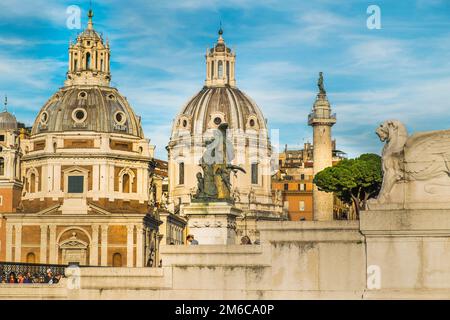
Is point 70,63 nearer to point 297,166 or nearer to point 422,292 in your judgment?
point 297,166

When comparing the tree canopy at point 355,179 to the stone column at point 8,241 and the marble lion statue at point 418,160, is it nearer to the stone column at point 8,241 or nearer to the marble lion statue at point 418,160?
the stone column at point 8,241

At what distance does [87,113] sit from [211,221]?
6788 centimetres

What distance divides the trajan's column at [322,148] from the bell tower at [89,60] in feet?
82.5

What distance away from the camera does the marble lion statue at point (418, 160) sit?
23.5 metres

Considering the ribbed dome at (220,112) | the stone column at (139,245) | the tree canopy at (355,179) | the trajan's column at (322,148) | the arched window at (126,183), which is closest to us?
the stone column at (139,245)

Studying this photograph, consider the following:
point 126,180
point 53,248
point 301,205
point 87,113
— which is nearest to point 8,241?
point 53,248

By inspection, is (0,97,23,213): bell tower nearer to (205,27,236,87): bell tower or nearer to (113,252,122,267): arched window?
(113,252,122,267): arched window

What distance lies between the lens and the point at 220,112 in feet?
460

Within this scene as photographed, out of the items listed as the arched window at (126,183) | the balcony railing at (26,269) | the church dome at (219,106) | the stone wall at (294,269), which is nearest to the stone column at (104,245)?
the arched window at (126,183)

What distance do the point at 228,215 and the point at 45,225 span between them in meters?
63.5

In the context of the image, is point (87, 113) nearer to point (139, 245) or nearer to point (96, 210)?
point (96, 210)
